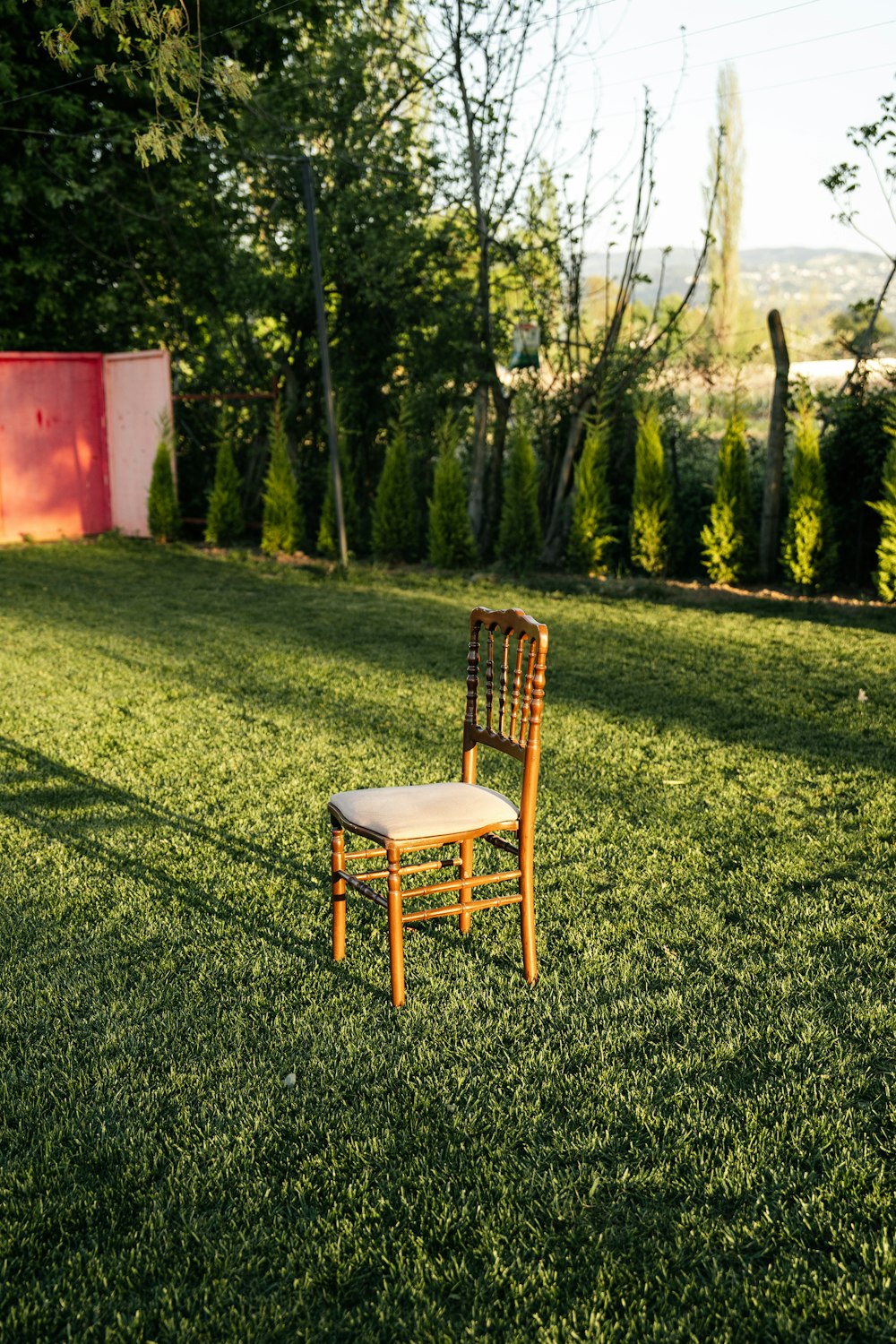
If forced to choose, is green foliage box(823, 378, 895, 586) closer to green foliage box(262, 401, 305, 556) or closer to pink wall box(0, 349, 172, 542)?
green foliage box(262, 401, 305, 556)

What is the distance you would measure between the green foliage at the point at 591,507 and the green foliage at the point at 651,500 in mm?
363

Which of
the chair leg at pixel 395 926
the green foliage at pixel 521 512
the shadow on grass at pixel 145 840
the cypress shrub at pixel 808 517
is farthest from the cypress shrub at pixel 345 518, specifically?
the chair leg at pixel 395 926

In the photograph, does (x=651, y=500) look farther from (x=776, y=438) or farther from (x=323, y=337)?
(x=323, y=337)

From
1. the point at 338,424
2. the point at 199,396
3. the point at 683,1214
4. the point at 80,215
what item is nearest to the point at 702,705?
the point at 683,1214

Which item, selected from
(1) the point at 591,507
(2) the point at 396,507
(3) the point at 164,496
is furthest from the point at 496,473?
(3) the point at 164,496

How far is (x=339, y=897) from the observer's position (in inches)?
143

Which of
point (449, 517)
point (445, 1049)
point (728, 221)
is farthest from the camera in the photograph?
point (728, 221)

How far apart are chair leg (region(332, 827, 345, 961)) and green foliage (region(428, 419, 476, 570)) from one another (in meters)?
10.1

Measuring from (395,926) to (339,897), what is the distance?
36cm

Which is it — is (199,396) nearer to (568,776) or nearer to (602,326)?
(602,326)

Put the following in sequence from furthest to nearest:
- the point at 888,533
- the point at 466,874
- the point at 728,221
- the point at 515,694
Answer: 1. the point at 728,221
2. the point at 888,533
3. the point at 466,874
4. the point at 515,694

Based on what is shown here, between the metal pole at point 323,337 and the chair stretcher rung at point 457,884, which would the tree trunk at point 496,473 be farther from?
the chair stretcher rung at point 457,884

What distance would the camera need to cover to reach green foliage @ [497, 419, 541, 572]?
13203 millimetres

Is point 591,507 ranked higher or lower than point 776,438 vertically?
lower
